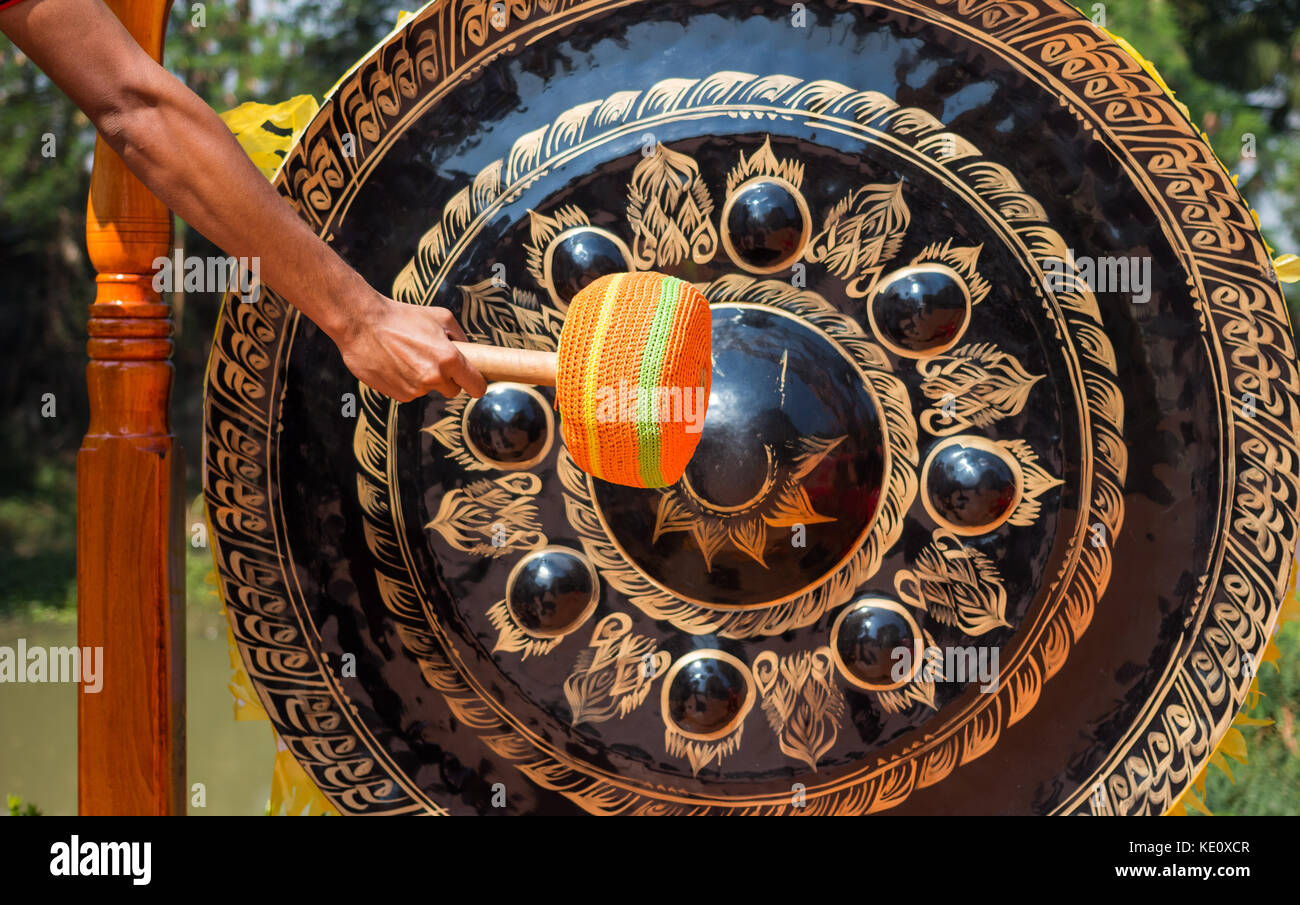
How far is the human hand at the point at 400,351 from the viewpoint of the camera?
37.4 inches

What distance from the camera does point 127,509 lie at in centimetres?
110

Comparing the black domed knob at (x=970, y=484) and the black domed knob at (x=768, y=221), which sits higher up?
the black domed knob at (x=768, y=221)

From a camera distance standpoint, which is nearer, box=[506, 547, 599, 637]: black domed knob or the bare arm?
the bare arm

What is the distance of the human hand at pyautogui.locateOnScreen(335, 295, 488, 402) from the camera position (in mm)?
949

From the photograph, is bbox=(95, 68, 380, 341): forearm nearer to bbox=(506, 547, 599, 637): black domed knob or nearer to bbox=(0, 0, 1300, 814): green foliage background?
bbox=(506, 547, 599, 637): black domed knob

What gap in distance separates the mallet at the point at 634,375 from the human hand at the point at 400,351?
0.33ft

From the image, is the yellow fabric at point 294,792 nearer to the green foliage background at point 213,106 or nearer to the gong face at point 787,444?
the gong face at point 787,444

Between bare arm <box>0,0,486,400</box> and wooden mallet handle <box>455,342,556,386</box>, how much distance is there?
0.05ft

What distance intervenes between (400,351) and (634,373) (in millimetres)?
214

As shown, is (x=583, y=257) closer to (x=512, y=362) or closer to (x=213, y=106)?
(x=512, y=362)

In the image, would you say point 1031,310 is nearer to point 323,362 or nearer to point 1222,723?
point 1222,723

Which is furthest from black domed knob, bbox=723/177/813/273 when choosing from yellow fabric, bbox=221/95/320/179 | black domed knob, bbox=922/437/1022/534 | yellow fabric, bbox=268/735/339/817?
yellow fabric, bbox=268/735/339/817

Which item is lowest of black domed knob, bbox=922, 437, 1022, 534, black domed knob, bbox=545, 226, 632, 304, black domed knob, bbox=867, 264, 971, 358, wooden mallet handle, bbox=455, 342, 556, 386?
black domed knob, bbox=922, 437, 1022, 534

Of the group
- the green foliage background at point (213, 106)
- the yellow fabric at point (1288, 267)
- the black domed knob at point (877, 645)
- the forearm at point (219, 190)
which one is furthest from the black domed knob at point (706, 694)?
the green foliage background at point (213, 106)
